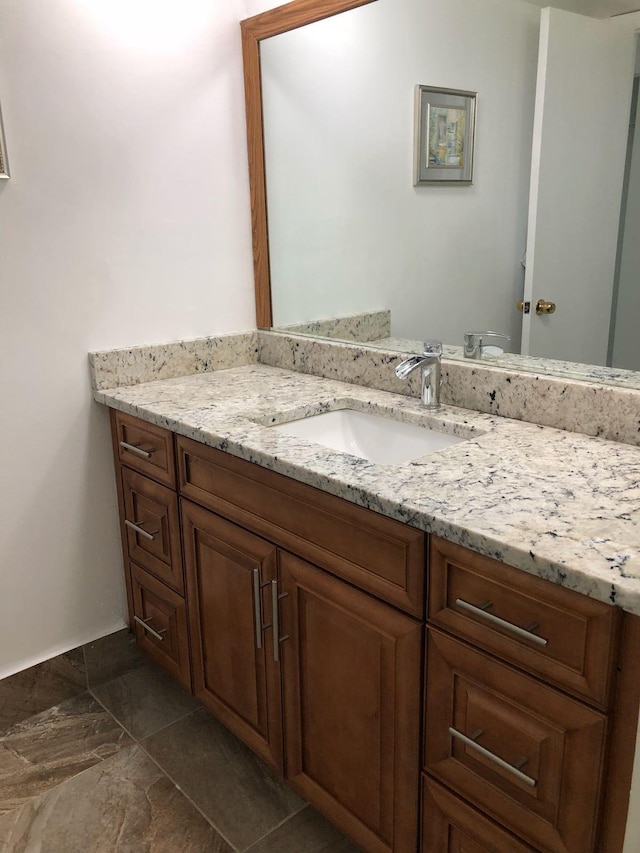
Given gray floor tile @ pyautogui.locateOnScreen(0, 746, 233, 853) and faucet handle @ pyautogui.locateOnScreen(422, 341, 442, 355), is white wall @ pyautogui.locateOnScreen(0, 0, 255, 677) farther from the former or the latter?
faucet handle @ pyautogui.locateOnScreen(422, 341, 442, 355)

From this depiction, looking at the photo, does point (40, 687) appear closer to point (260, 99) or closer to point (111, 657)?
point (111, 657)

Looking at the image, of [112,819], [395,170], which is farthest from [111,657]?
[395,170]

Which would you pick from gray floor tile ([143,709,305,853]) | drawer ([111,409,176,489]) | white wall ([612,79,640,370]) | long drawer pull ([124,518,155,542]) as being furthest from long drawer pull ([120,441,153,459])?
white wall ([612,79,640,370])

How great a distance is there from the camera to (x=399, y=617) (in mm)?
1204

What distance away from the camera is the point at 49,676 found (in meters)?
2.05

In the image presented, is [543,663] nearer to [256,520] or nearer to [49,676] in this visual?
[256,520]

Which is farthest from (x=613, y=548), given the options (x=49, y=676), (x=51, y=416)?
(x=49, y=676)

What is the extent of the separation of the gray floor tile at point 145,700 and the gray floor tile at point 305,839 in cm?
47

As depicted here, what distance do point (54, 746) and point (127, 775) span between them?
0.24 m

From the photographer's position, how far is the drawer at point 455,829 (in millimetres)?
1103

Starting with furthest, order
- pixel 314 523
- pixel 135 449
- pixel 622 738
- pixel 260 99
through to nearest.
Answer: pixel 260 99, pixel 135 449, pixel 314 523, pixel 622 738

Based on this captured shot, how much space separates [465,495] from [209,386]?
1055mm

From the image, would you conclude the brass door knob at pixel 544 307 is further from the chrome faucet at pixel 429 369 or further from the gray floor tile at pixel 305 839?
the gray floor tile at pixel 305 839

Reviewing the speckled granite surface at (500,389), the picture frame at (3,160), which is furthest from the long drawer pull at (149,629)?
the picture frame at (3,160)
